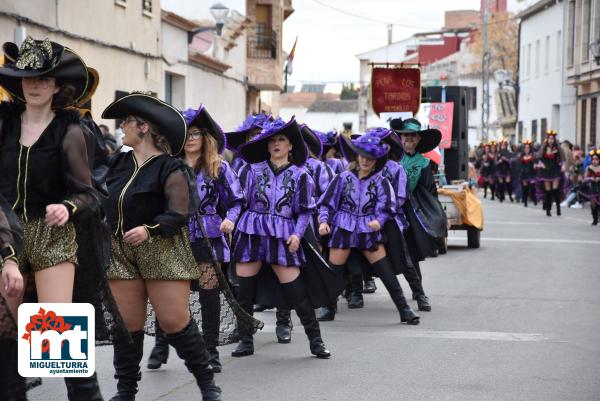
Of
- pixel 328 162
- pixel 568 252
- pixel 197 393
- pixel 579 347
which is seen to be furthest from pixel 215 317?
pixel 568 252

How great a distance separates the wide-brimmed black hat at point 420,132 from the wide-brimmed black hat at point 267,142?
375cm

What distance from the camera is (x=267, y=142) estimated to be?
9227mm

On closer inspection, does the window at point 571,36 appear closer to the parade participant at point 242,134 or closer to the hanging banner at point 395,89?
the hanging banner at point 395,89

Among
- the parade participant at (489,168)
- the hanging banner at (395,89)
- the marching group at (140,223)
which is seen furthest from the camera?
the parade participant at (489,168)

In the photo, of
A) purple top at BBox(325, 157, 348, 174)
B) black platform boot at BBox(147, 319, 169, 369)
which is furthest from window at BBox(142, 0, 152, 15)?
black platform boot at BBox(147, 319, 169, 369)

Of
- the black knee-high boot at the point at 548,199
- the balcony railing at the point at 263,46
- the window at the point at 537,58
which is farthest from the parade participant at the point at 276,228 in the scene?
the window at the point at 537,58

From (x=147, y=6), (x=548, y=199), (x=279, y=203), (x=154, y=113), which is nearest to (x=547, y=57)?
(x=548, y=199)

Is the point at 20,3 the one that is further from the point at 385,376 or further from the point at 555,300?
the point at 385,376

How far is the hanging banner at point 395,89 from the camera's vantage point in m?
23.8

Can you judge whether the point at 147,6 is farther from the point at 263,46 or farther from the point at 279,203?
the point at 279,203

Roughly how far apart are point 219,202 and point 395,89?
1620cm

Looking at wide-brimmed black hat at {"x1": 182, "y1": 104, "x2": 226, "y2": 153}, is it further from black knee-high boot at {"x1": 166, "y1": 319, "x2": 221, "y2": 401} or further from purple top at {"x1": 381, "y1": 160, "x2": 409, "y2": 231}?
purple top at {"x1": 381, "y1": 160, "x2": 409, "y2": 231}

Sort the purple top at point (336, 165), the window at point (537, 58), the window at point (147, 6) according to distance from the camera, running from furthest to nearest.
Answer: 1. the window at point (537, 58)
2. the window at point (147, 6)
3. the purple top at point (336, 165)

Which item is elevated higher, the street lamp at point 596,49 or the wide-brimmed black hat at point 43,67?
the street lamp at point 596,49
